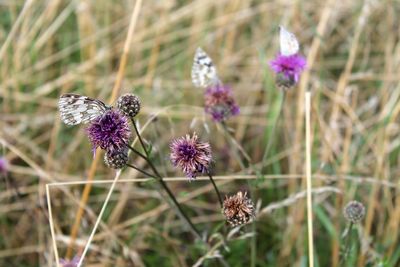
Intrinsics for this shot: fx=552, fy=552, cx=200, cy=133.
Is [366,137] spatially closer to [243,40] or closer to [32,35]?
[243,40]

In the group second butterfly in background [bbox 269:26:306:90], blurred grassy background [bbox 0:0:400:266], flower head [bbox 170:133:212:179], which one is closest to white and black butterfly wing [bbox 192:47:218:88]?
second butterfly in background [bbox 269:26:306:90]

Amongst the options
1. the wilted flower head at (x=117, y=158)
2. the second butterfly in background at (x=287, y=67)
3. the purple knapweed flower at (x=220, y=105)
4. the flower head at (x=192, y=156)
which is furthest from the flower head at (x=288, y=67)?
the wilted flower head at (x=117, y=158)

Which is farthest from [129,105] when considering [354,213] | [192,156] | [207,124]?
[207,124]

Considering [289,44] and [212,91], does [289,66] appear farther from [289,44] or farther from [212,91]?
[212,91]

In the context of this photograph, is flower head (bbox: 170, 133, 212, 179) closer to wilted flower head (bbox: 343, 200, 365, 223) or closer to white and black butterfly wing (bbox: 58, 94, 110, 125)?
white and black butterfly wing (bbox: 58, 94, 110, 125)

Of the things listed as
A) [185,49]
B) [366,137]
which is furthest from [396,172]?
[185,49]

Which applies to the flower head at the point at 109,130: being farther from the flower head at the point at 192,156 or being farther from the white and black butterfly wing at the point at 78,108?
the flower head at the point at 192,156
